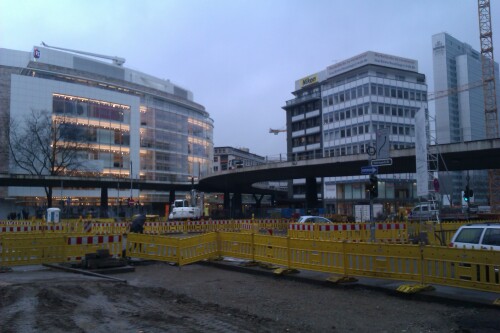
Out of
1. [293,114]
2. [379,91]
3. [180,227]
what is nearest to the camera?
[180,227]

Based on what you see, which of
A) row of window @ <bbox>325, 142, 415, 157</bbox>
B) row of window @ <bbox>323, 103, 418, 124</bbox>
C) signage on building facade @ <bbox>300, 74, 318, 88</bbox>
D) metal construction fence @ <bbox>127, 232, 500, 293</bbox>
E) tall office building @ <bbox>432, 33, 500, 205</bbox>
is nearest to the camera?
metal construction fence @ <bbox>127, 232, 500, 293</bbox>

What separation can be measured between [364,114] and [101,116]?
1955 inches

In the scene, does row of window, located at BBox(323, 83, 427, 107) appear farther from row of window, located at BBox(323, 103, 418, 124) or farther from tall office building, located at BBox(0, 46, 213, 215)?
tall office building, located at BBox(0, 46, 213, 215)

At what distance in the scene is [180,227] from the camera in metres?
37.1

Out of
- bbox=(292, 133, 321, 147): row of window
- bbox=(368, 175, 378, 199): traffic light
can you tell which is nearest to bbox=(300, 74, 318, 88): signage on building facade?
bbox=(292, 133, 321, 147): row of window

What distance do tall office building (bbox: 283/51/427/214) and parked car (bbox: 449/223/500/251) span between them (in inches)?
2476

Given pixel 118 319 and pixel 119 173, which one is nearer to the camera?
pixel 118 319

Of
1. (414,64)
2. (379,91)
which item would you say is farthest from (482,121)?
(379,91)

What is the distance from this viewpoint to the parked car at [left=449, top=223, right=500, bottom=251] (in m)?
11.5

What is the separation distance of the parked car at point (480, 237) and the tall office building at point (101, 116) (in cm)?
6766

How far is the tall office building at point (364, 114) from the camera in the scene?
80188mm

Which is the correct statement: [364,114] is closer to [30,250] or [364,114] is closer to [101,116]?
[101,116]

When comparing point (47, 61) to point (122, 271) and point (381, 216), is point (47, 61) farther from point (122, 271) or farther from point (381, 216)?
point (122, 271)

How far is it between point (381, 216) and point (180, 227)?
2129 centimetres
